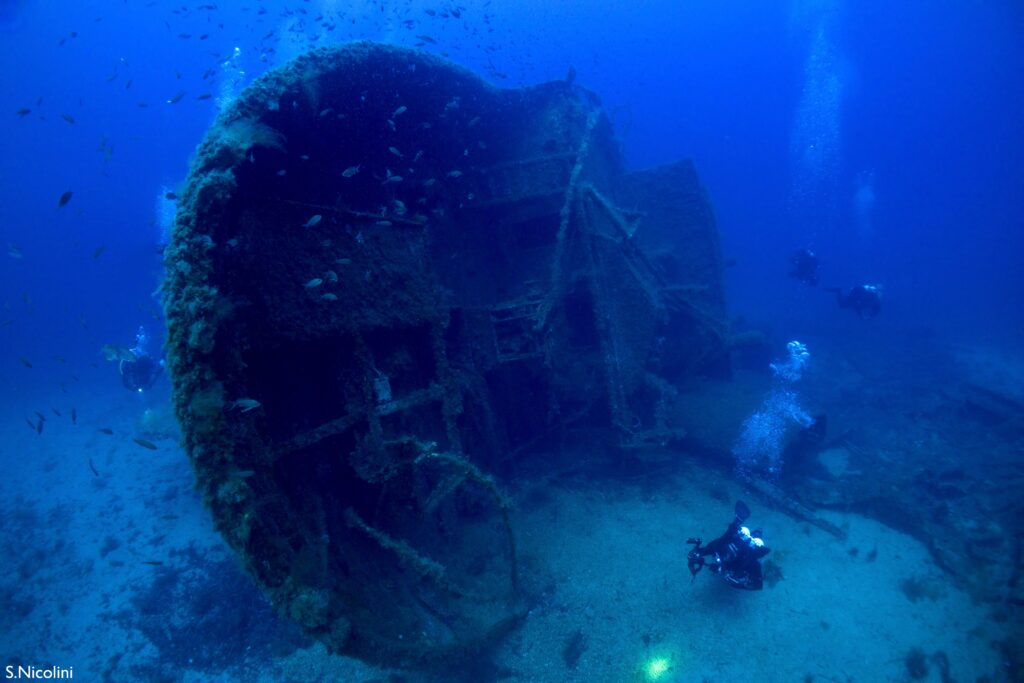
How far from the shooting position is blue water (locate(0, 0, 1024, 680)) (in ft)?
309

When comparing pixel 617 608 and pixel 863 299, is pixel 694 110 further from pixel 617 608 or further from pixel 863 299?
pixel 617 608

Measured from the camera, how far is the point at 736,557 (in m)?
5.46

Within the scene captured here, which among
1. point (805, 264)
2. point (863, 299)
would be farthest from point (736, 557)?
point (863, 299)

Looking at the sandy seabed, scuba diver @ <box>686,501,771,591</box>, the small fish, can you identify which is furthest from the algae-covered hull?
scuba diver @ <box>686,501,771,591</box>

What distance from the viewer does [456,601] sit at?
4.56 metres

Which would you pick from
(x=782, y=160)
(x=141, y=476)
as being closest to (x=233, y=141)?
(x=141, y=476)

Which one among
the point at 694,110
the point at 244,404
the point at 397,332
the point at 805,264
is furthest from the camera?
the point at 694,110

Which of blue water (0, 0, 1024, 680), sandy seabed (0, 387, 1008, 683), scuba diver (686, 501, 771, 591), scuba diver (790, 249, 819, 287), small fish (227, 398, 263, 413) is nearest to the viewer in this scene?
small fish (227, 398, 263, 413)

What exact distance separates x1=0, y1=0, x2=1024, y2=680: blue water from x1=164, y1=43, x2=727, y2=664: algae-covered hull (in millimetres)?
79343

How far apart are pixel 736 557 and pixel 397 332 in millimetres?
4634

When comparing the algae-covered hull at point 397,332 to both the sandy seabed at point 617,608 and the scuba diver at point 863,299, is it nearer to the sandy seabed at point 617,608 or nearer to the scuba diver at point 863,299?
the sandy seabed at point 617,608

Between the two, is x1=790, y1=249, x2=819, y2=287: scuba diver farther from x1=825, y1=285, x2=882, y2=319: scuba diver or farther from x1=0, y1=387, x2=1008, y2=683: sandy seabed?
x1=0, y1=387, x2=1008, y2=683: sandy seabed

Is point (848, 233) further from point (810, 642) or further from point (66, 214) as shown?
point (66, 214)

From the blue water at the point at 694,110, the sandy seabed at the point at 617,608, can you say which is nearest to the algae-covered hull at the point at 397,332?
the sandy seabed at the point at 617,608
